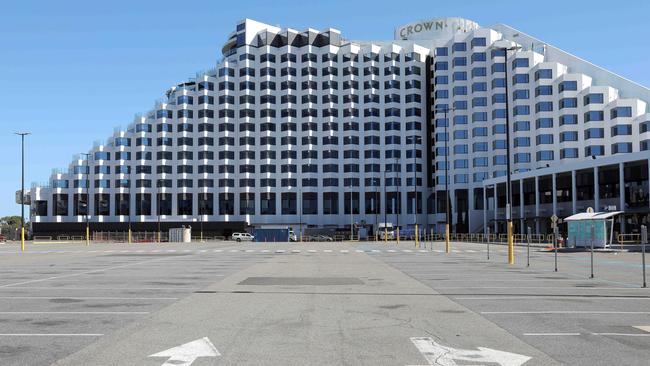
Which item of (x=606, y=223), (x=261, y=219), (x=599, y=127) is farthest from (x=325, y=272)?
(x=261, y=219)

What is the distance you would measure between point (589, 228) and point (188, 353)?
44653 mm

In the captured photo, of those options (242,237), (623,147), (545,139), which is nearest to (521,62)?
(545,139)

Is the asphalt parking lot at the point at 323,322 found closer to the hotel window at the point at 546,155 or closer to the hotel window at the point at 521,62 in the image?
the hotel window at the point at 546,155

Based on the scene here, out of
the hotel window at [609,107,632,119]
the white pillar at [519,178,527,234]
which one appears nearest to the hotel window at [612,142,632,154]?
the hotel window at [609,107,632,119]

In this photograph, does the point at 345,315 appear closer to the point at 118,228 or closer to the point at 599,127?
the point at 599,127

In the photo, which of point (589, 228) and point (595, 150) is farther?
point (595, 150)

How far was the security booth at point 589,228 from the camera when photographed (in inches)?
1837

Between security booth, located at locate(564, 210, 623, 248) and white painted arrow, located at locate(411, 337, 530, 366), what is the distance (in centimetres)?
3945

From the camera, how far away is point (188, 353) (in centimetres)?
867

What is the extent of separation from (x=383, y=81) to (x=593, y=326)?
121481mm

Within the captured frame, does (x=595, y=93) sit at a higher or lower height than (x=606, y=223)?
higher

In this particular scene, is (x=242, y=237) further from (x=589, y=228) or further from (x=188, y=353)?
(x=188, y=353)

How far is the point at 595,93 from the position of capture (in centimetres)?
10506

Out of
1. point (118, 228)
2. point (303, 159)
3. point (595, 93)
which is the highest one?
point (595, 93)
